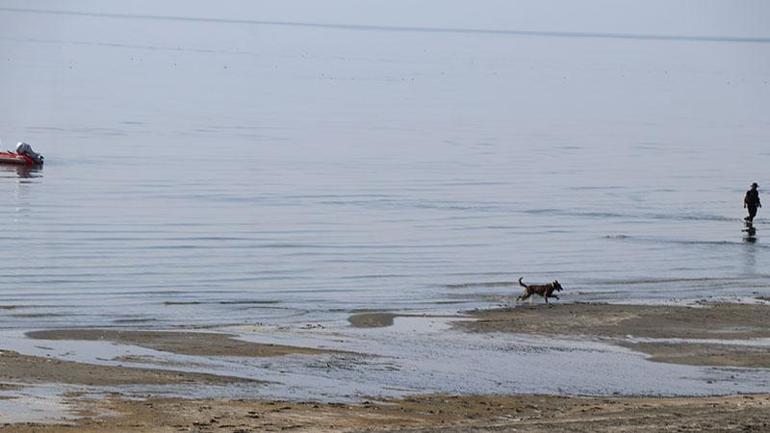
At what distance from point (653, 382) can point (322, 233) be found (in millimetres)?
19153

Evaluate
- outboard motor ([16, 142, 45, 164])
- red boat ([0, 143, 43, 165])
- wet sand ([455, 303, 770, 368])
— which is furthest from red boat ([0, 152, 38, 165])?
wet sand ([455, 303, 770, 368])

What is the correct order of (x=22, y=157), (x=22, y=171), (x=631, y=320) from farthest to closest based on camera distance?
(x=22, y=157) < (x=22, y=171) < (x=631, y=320)

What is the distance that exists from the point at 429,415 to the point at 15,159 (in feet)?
128

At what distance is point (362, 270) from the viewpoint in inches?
1300

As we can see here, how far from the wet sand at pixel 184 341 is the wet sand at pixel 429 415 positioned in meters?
3.78

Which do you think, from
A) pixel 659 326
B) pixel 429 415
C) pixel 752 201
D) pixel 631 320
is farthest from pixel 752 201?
pixel 429 415

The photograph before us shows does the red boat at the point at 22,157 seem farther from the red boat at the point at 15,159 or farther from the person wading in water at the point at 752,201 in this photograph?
the person wading in water at the point at 752,201

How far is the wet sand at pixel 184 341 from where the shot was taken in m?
22.0

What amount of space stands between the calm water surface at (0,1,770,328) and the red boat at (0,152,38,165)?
624 mm

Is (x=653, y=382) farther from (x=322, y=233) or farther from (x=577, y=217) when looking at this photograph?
(x=577, y=217)

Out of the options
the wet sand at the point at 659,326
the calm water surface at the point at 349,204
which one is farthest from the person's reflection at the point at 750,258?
the wet sand at the point at 659,326

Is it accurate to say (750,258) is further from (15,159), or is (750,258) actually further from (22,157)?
(15,159)

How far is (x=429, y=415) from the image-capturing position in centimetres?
1775

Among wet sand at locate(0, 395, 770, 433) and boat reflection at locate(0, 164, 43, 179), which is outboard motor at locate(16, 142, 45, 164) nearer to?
boat reflection at locate(0, 164, 43, 179)
